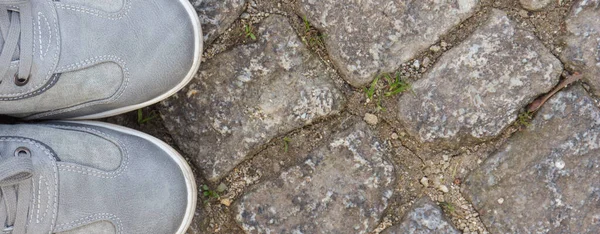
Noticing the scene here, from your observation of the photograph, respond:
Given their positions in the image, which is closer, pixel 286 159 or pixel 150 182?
pixel 150 182

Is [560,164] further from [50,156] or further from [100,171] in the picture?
[50,156]

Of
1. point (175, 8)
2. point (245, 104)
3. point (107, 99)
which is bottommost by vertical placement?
point (245, 104)

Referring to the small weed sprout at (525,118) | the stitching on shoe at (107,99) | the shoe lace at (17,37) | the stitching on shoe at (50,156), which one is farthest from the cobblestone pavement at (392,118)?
the shoe lace at (17,37)

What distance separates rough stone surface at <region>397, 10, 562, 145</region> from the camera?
225 cm

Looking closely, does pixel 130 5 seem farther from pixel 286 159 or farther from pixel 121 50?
pixel 286 159

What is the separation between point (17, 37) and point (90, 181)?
1.58 feet

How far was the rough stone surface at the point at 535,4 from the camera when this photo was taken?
225 cm

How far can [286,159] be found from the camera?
94.0 inches

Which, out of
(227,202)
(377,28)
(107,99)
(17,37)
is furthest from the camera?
(227,202)

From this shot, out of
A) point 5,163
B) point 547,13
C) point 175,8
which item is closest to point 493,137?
point 547,13

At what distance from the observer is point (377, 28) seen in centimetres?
230

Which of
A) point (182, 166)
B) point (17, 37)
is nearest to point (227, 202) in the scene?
point (182, 166)

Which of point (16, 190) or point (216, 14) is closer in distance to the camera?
point (16, 190)

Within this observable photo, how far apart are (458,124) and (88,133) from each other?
1.19 meters
